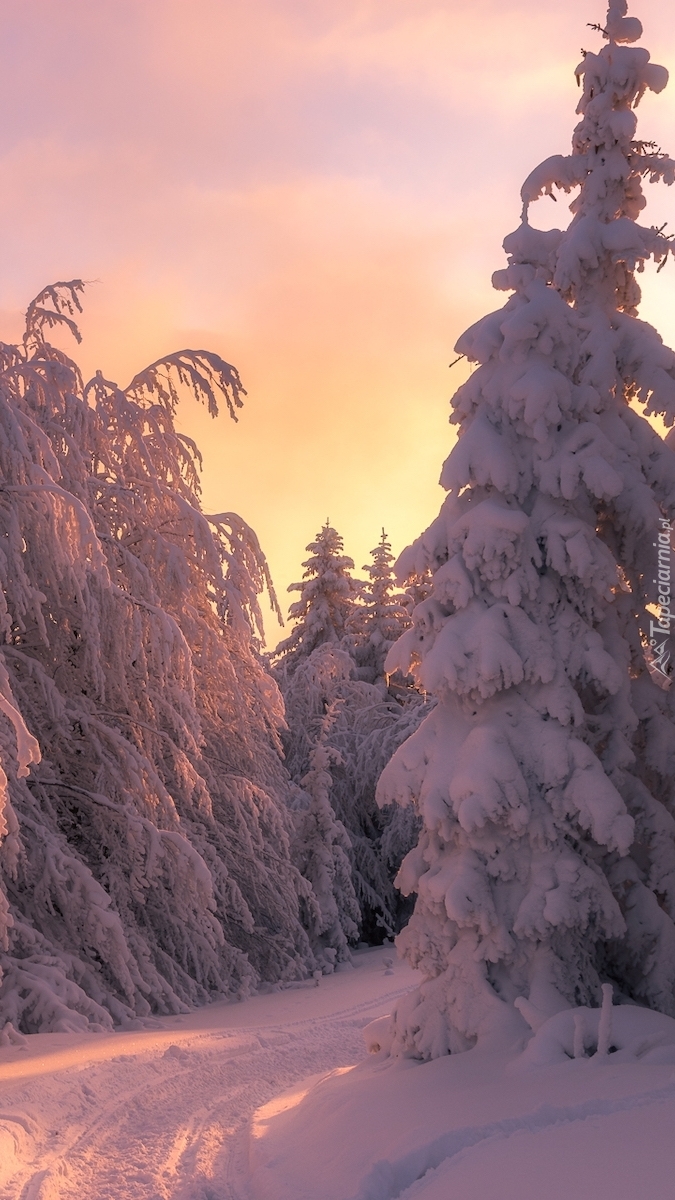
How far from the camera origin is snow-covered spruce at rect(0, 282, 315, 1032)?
12250 millimetres

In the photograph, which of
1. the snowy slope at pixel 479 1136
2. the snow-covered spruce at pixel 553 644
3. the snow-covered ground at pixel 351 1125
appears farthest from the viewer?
the snow-covered spruce at pixel 553 644

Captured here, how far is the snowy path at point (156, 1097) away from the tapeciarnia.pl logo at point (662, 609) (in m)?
5.26

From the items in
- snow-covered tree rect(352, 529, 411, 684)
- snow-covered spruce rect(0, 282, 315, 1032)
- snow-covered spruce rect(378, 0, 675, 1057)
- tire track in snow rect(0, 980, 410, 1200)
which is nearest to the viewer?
tire track in snow rect(0, 980, 410, 1200)

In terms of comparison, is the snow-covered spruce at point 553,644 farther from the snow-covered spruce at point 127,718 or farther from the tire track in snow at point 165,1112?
the snow-covered spruce at point 127,718

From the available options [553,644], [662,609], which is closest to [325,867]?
[662,609]

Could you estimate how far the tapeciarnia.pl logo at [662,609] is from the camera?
9.80 meters

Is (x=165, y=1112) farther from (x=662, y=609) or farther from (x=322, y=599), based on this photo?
(x=322, y=599)

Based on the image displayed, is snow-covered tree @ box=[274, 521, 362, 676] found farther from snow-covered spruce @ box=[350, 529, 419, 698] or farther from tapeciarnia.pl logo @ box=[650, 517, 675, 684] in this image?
tapeciarnia.pl logo @ box=[650, 517, 675, 684]

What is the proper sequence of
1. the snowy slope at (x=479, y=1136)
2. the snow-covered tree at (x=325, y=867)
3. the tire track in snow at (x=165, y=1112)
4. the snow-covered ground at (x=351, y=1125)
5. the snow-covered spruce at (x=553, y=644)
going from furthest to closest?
the snow-covered tree at (x=325, y=867) < the snow-covered spruce at (x=553, y=644) < the tire track in snow at (x=165, y=1112) < the snow-covered ground at (x=351, y=1125) < the snowy slope at (x=479, y=1136)

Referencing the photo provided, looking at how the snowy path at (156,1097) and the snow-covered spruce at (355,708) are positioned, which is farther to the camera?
the snow-covered spruce at (355,708)

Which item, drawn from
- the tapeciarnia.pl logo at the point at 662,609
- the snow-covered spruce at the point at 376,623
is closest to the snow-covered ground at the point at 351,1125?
the tapeciarnia.pl logo at the point at 662,609

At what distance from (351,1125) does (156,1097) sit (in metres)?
2.45

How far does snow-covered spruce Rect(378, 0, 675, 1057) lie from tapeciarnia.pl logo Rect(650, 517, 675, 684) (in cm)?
5

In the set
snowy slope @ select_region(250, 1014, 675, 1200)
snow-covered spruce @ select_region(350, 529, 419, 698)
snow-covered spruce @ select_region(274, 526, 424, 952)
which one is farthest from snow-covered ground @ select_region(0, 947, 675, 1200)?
snow-covered spruce @ select_region(350, 529, 419, 698)
